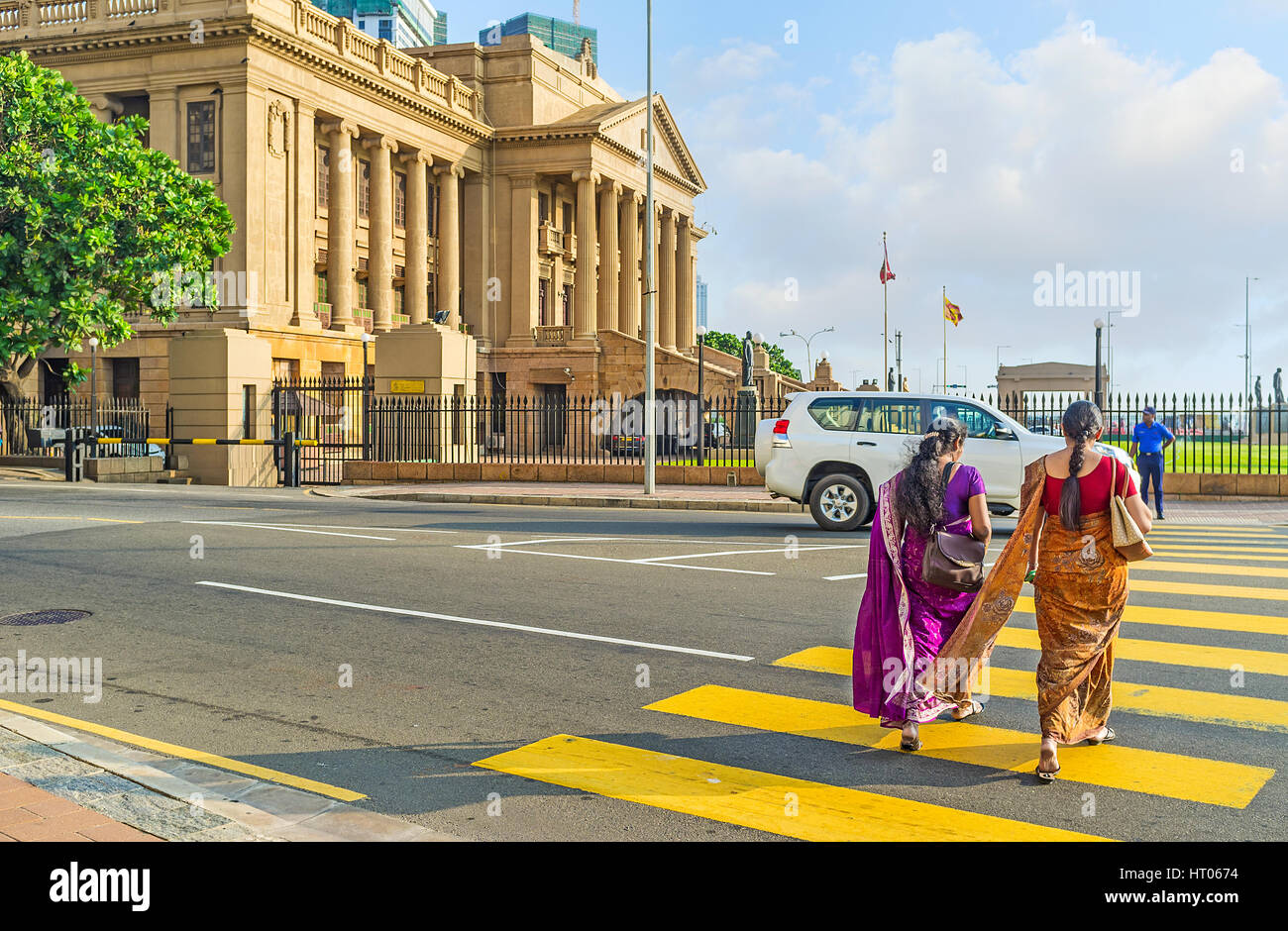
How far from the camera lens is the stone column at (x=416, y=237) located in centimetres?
5538

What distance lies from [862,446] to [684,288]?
6462cm

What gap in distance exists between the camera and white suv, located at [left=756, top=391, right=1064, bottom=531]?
15.5 metres

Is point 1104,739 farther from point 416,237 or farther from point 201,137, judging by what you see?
point 416,237

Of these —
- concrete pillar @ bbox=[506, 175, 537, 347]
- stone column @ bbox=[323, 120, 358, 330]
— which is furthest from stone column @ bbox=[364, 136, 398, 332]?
concrete pillar @ bbox=[506, 175, 537, 347]

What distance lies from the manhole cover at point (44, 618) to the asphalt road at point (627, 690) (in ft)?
0.69

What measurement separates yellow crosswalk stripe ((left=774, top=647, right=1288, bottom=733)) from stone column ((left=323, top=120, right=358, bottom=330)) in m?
45.1

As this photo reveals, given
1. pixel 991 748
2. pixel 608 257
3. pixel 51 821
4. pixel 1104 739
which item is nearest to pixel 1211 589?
pixel 1104 739

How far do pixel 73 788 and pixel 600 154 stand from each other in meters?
59.3

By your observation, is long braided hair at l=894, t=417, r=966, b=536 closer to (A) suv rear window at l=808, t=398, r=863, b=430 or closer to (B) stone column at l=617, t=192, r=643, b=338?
(A) suv rear window at l=808, t=398, r=863, b=430

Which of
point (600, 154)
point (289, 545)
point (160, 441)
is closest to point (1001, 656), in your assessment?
point (289, 545)

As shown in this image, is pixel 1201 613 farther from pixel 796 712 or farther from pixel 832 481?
pixel 832 481

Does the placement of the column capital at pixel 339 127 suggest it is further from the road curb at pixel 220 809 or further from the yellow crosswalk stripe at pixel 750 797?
the yellow crosswalk stripe at pixel 750 797

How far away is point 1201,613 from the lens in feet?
30.5
